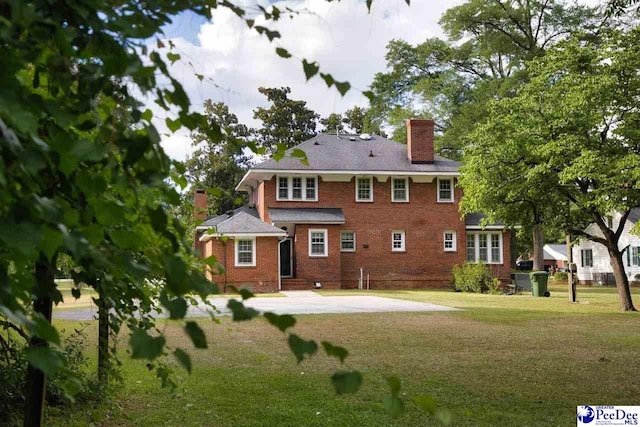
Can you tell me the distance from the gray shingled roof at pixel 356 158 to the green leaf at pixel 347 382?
30507 mm

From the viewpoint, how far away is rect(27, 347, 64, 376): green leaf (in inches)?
41.8

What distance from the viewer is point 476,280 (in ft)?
102

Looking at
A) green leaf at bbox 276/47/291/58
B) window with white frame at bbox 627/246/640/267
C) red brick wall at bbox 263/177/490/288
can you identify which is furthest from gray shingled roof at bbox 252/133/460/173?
green leaf at bbox 276/47/291/58

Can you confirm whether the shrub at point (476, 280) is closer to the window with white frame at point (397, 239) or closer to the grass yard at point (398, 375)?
the window with white frame at point (397, 239)

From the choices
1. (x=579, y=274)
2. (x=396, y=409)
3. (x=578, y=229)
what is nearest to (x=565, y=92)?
(x=578, y=229)

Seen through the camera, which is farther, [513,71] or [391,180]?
[513,71]

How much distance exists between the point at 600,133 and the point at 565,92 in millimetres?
1567

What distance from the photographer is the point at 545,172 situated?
17.9m

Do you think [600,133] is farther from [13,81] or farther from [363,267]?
[13,81]

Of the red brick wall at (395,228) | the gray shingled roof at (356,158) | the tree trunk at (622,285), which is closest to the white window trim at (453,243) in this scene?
the red brick wall at (395,228)

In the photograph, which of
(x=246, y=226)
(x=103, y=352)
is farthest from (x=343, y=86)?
(x=246, y=226)

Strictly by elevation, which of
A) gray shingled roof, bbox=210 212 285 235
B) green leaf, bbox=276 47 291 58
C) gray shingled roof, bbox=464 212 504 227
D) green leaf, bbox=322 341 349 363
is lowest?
green leaf, bbox=322 341 349 363

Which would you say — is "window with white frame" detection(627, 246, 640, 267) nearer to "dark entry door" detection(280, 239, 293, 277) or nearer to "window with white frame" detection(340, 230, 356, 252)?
"window with white frame" detection(340, 230, 356, 252)

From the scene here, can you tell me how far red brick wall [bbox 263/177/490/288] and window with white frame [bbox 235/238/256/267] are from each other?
10.7 feet
